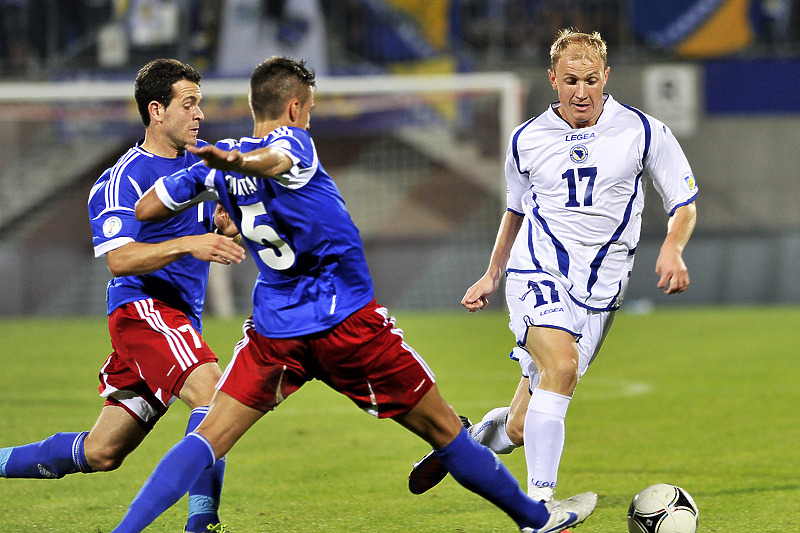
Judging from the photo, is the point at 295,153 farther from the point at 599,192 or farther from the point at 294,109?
the point at 599,192

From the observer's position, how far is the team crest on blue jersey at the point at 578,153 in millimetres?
5016

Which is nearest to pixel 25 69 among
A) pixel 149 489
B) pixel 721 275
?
pixel 721 275

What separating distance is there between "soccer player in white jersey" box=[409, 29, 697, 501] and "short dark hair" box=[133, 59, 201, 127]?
1.59 m

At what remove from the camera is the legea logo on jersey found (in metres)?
4.55

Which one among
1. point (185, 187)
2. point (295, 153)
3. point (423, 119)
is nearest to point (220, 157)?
point (295, 153)

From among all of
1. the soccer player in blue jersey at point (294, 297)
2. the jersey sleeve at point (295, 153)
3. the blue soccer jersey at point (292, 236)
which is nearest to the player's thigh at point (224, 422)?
the soccer player in blue jersey at point (294, 297)

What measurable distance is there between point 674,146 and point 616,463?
2.38 m

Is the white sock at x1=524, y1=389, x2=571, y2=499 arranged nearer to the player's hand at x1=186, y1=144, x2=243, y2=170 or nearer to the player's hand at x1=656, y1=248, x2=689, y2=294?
the player's hand at x1=656, y1=248, x2=689, y2=294

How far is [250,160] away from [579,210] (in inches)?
74.7

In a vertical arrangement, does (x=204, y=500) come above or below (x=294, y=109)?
below

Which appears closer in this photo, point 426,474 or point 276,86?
point 276,86

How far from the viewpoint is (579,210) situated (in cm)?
503

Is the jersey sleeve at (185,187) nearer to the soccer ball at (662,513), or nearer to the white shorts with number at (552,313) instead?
the white shorts with number at (552,313)

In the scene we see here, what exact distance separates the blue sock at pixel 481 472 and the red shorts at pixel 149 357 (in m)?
1.16
